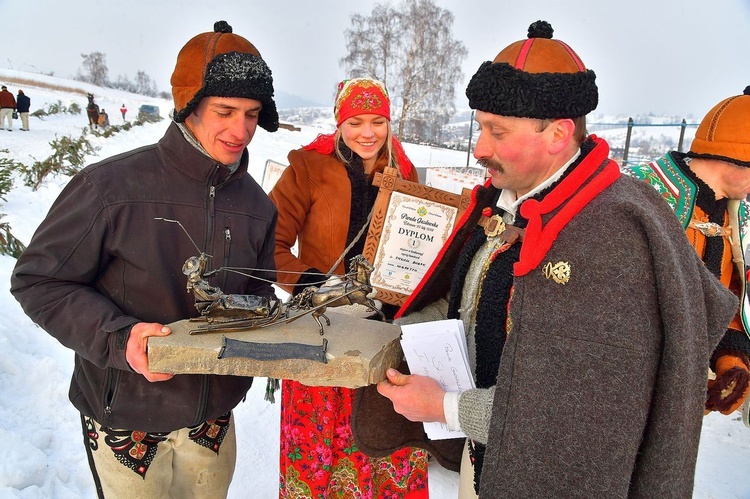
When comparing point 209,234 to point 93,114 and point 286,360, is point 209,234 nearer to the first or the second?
point 286,360

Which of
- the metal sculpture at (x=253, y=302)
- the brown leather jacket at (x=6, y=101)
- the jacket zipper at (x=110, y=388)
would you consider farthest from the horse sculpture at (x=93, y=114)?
the metal sculpture at (x=253, y=302)

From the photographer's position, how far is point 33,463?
9.98ft

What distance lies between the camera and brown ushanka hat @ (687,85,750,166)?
96.0 inches

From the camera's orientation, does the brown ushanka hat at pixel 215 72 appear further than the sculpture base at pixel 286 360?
Yes

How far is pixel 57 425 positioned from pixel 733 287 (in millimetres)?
4380

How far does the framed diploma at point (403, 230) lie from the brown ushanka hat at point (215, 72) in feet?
3.22

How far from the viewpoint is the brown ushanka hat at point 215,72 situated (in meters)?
1.93

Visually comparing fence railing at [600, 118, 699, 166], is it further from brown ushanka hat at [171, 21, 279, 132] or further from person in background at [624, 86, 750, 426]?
brown ushanka hat at [171, 21, 279, 132]

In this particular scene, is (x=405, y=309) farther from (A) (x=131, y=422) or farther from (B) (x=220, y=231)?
(A) (x=131, y=422)

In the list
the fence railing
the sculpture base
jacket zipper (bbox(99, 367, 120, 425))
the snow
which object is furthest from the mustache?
the fence railing

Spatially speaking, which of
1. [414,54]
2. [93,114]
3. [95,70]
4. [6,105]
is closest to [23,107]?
[6,105]

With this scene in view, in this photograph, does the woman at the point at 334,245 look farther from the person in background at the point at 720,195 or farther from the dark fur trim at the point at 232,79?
the person in background at the point at 720,195

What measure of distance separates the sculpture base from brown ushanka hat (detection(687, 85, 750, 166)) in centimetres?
187

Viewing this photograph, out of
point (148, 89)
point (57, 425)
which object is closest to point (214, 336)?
point (57, 425)
